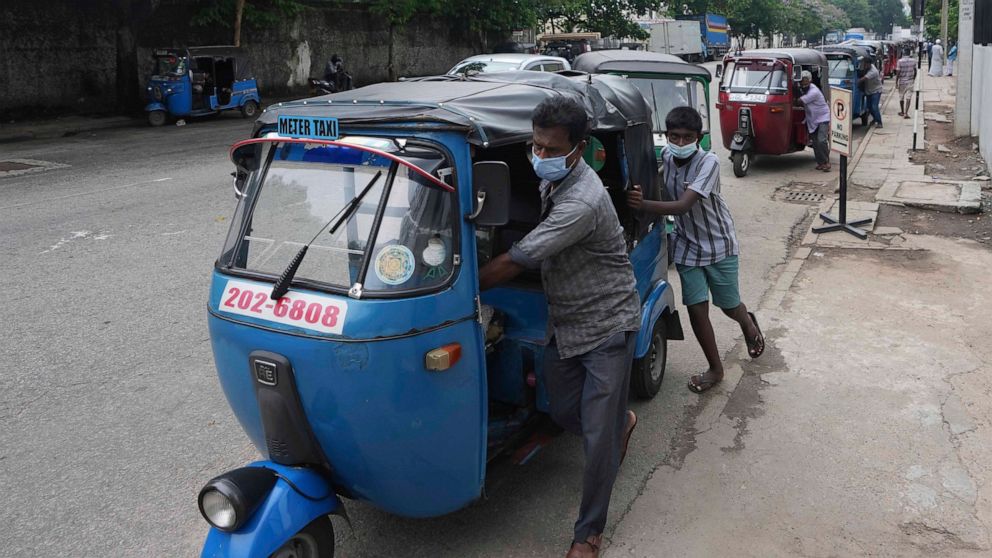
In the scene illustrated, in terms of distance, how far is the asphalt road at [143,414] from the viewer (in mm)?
3803

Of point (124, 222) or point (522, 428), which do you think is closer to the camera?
point (522, 428)

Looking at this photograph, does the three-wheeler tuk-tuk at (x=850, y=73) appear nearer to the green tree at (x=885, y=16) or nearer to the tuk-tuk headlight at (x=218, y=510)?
the tuk-tuk headlight at (x=218, y=510)

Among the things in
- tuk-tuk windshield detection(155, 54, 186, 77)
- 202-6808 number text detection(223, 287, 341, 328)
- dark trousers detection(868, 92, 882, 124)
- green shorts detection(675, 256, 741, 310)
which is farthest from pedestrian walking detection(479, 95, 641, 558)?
tuk-tuk windshield detection(155, 54, 186, 77)

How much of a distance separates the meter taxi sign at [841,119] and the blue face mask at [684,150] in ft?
16.7

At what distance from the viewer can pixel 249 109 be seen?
73.5 feet

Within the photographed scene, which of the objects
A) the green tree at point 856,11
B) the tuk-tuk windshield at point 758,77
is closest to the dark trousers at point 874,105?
the tuk-tuk windshield at point 758,77

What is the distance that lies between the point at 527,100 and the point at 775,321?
3.64 meters

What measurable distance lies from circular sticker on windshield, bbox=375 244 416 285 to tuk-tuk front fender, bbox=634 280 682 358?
5.70 feet

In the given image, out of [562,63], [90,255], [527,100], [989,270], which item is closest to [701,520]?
[527,100]

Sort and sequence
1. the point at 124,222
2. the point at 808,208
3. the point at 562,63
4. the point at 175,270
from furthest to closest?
1. the point at 562,63
2. the point at 808,208
3. the point at 124,222
4. the point at 175,270

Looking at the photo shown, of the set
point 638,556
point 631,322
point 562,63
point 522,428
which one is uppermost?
point 562,63

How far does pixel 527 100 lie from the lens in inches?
151

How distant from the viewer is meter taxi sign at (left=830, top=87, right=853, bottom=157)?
9102 mm

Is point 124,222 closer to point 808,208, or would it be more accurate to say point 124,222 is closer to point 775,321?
point 775,321
